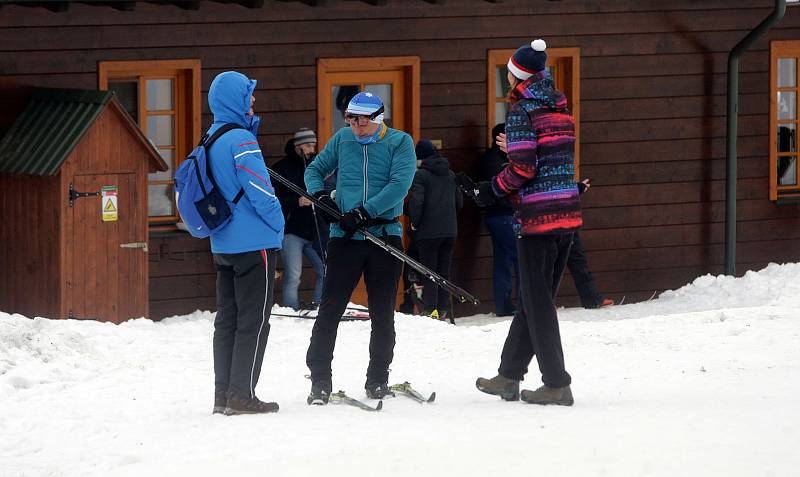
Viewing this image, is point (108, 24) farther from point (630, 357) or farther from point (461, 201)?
point (630, 357)

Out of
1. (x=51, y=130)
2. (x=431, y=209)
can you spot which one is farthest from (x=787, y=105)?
(x=51, y=130)

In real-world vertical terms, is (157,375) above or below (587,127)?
below

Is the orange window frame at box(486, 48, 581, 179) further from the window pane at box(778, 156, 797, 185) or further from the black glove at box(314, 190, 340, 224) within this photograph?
the black glove at box(314, 190, 340, 224)

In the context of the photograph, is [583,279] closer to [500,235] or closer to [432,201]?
[500,235]

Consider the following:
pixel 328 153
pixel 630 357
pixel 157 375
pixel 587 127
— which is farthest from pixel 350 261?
pixel 587 127

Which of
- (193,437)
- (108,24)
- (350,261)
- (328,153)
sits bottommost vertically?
(193,437)

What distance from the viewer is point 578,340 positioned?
10.8 m

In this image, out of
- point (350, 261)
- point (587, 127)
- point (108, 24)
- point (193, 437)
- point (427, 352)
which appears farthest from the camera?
point (587, 127)

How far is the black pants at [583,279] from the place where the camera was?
14070mm

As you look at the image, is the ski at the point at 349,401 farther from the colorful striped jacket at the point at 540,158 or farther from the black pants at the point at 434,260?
the black pants at the point at 434,260

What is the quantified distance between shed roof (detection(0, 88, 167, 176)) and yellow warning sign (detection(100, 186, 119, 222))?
42 cm

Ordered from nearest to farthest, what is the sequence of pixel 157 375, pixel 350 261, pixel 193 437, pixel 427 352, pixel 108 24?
pixel 193 437
pixel 350 261
pixel 157 375
pixel 427 352
pixel 108 24

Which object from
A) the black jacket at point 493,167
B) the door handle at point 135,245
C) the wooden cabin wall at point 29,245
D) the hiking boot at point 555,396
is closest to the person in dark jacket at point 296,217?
the door handle at point 135,245

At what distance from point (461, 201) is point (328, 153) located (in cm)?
482
